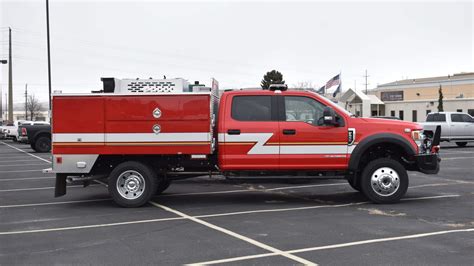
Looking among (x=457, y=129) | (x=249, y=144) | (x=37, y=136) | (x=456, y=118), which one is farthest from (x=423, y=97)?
(x=249, y=144)

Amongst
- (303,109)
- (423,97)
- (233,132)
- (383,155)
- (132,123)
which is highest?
(423,97)

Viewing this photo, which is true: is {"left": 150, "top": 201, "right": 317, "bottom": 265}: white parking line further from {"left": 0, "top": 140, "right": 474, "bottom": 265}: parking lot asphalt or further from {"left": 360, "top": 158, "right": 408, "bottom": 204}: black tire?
{"left": 360, "top": 158, "right": 408, "bottom": 204}: black tire

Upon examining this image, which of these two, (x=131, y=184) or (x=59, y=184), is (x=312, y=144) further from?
(x=59, y=184)

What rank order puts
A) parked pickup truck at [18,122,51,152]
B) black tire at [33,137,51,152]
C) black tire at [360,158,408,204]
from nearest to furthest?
black tire at [360,158,408,204] < parked pickup truck at [18,122,51,152] < black tire at [33,137,51,152]

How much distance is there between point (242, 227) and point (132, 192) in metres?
2.76

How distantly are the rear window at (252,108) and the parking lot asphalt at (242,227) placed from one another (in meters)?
1.69

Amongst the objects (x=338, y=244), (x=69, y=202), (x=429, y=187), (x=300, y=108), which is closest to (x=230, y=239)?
(x=338, y=244)

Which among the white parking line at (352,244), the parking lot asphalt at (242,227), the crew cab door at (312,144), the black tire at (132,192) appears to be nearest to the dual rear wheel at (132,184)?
the black tire at (132,192)

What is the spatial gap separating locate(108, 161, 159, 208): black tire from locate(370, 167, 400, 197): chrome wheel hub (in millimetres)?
4173

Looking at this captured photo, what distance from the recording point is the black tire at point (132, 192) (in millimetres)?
Answer: 9070

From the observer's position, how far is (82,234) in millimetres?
7043

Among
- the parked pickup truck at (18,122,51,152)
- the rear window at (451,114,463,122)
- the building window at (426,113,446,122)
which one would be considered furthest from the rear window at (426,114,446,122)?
the parked pickup truck at (18,122,51,152)

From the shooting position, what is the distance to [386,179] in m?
9.22

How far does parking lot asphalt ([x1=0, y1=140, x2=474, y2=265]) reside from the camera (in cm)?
580
